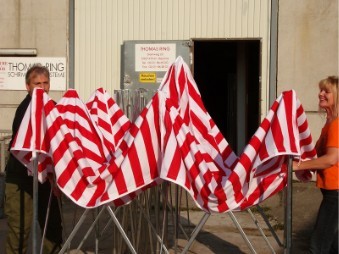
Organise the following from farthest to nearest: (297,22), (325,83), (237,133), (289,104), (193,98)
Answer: (237,133) < (297,22) < (193,98) < (325,83) < (289,104)

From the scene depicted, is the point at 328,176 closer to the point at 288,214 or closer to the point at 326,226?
the point at 326,226

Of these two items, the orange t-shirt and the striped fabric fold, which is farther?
the orange t-shirt

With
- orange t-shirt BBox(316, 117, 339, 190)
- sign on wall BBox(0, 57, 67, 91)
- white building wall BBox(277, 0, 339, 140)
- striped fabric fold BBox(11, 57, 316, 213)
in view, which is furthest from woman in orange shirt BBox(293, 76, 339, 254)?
sign on wall BBox(0, 57, 67, 91)

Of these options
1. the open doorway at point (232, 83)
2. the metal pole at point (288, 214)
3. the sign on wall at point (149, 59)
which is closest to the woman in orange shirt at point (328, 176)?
the metal pole at point (288, 214)

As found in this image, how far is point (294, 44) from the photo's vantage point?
34.3 feet

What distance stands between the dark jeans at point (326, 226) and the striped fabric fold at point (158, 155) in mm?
516

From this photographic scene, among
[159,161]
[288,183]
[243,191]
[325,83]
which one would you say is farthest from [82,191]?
[325,83]

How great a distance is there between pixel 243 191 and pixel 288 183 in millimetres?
329

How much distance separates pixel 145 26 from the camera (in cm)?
1074

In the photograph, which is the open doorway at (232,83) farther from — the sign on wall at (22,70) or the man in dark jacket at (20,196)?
the man in dark jacket at (20,196)

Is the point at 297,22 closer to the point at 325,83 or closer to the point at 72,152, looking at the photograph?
the point at 325,83

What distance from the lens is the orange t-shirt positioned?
470cm

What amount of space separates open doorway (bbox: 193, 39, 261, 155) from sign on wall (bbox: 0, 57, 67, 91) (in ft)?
10.3

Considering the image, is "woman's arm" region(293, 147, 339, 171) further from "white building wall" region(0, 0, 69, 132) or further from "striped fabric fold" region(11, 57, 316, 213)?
"white building wall" region(0, 0, 69, 132)
